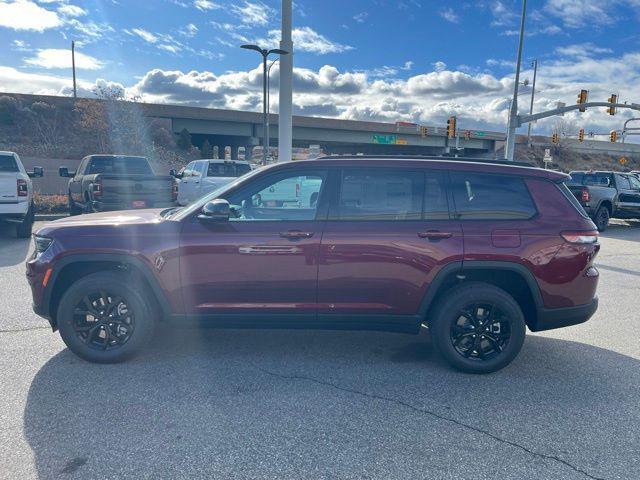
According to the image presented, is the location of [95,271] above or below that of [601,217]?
above

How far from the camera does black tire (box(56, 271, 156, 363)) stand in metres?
3.83

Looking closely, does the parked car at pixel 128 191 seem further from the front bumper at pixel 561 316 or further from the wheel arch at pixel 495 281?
the front bumper at pixel 561 316

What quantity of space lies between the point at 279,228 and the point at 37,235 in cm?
212

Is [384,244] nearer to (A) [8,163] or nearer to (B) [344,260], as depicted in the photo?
(B) [344,260]

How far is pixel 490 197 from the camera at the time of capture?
13.0 feet

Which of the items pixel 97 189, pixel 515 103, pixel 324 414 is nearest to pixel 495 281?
pixel 324 414

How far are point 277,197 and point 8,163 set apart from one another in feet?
30.5

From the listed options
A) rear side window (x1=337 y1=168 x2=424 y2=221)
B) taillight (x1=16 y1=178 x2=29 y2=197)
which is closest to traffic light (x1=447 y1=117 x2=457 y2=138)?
taillight (x1=16 y1=178 x2=29 y2=197)

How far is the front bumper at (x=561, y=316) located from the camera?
3.94 m

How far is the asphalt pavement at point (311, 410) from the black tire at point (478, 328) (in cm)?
16

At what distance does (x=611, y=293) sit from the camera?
6902 millimetres

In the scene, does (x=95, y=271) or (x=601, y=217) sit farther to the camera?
(x=601, y=217)

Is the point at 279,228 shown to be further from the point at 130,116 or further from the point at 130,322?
the point at 130,116

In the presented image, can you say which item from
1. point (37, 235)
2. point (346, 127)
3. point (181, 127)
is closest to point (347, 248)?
point (37, 235)
